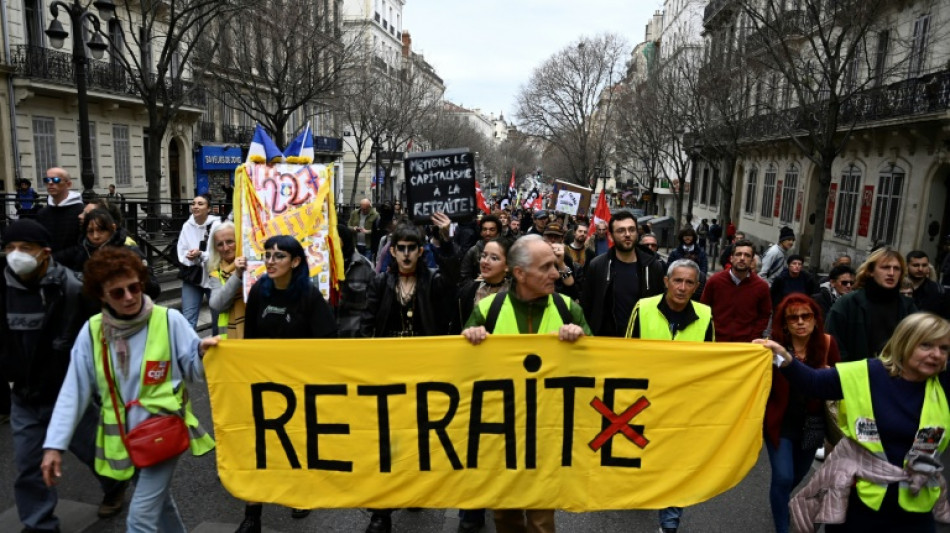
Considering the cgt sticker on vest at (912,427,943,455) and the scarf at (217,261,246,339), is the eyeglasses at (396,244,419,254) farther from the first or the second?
the cgt sticker on vest at (912,427,943,455)

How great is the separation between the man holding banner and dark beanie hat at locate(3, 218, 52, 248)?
257 centimetres

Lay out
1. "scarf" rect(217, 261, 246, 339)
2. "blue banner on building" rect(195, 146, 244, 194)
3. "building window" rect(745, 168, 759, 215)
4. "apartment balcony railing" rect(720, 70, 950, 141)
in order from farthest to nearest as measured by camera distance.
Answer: "building window" rect(745, 168, 759, 215), "blue banner on building" rect(195, 146, 244, 194), "apartment balcony railing" rect(720, 70, 950, 141), "scarf" rect(217, 261, 246, 339)

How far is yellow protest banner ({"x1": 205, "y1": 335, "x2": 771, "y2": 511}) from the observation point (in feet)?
11.1

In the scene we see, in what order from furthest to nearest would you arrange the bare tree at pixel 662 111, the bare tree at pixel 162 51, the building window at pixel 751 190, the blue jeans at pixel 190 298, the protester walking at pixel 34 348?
the building window at pixel 751 190 < the bare tree at pixel 662 111 < the bare tree at pixel 162 51 < the blue jeans at pixel 190 298 < the protester walking at pixel 34 348

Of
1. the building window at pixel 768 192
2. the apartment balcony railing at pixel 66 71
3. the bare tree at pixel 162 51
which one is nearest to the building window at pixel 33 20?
the apartment balcony railing at pixel 66 71

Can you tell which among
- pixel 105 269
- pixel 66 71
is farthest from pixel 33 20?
pixel 105 269

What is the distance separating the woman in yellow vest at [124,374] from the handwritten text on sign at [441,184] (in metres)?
3.24

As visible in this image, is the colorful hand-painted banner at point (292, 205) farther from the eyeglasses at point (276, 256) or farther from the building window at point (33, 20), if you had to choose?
the building window at point (33, 20)

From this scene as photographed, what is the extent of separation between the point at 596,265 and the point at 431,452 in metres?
2.64

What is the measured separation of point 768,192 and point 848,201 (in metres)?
8.00

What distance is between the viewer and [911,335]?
269cm

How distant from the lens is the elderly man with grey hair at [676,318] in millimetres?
3924

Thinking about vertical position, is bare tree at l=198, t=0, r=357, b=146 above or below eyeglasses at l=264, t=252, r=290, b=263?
above

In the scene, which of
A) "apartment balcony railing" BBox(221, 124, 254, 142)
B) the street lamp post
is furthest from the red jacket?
"apartment balcony railing" BBox(221, 124, 254, 142)
